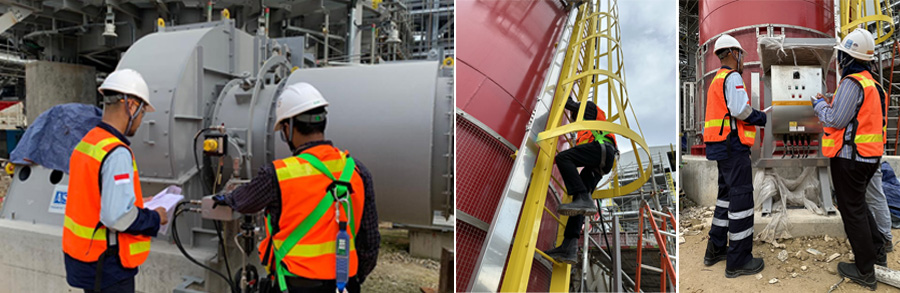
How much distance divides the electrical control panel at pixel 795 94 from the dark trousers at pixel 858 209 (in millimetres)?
1006

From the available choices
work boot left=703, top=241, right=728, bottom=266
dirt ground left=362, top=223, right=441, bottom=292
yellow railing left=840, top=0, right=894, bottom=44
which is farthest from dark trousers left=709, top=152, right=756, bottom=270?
dirt ground left=362, top=223, right=441, bottom=292

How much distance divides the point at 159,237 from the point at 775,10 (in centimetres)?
668

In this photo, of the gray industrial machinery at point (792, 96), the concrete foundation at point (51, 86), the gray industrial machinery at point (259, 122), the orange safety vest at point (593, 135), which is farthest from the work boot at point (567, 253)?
the concrete foundation at point (51, 86)

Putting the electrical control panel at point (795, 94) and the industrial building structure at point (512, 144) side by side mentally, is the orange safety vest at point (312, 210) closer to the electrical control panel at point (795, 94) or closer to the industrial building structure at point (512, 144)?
the industrial building structure at point (512, 144)

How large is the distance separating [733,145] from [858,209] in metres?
0.93

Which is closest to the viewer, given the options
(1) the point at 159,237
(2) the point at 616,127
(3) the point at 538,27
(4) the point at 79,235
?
(2) the point at 616,127

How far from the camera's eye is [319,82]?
376 cm

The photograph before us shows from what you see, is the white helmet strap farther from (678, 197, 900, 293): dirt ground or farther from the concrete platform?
the concrete platform

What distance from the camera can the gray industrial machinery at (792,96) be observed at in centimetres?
432

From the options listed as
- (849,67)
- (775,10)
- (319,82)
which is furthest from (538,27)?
(775,10)

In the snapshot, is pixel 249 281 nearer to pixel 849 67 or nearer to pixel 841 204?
pixel 841 204

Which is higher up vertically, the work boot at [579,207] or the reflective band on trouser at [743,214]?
the work boot at [579,207]

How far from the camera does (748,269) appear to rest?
3.63 m

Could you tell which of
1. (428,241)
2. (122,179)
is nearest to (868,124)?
(122,179)
